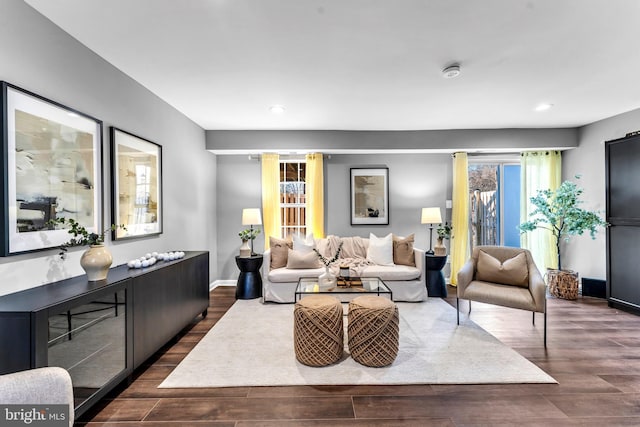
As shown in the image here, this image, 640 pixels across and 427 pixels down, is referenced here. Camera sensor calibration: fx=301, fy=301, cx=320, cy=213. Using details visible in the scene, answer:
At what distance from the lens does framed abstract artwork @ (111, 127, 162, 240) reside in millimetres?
2652

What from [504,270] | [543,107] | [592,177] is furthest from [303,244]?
[592,177]

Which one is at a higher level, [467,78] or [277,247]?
[467,78]

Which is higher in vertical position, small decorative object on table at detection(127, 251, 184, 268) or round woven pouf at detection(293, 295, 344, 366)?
small decorative object on table at detection(127, 251, 184, 268)

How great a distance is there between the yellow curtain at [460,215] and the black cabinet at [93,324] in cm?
423

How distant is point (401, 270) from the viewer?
4133 millimetres

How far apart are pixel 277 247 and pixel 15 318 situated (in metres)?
3.09

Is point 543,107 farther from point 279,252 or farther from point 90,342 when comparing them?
point 90,342

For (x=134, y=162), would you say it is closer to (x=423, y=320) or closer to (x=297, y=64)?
(x=297, y=64)

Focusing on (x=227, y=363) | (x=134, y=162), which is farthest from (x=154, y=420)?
(x=134, y=162)

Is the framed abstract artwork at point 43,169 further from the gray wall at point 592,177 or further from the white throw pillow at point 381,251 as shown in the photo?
the gray wall at point 592,177

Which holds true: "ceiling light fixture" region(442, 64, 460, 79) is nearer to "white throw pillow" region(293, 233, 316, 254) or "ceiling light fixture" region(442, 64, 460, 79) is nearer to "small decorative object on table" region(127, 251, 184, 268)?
"white throw pillow" region(293, 233, 316, 254)

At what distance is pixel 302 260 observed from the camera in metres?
4.20

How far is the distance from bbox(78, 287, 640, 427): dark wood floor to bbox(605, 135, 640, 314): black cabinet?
57.5 inches

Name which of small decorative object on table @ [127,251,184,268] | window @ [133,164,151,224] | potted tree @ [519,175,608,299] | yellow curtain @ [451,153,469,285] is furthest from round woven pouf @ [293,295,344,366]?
potted tree @ [519,175,608,299]
